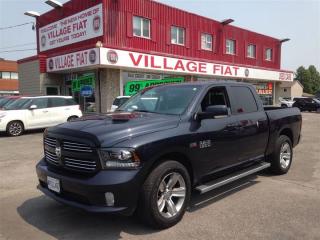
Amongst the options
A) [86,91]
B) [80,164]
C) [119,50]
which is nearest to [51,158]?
[80,164]

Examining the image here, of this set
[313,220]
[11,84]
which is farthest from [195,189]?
[11,84]

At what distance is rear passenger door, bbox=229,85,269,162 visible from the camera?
18.5 ft

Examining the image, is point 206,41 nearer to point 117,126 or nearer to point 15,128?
point 15,128

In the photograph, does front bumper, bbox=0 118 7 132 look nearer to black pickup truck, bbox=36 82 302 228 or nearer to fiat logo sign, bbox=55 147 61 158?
black pickup truck, bbox=36 82 302 228

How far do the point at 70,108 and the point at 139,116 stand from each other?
1170 centimetres

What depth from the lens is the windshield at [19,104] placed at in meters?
14.1

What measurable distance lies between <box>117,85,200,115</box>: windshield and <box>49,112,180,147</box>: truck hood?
32cm

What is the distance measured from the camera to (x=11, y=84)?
200 ft

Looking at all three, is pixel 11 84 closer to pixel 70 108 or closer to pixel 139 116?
pixel 70 108

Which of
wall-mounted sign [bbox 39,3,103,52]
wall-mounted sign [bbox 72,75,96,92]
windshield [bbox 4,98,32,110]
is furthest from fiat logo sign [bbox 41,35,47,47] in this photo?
windshield [bbox 4,98,32,110]

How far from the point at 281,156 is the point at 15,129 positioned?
11.0 metres

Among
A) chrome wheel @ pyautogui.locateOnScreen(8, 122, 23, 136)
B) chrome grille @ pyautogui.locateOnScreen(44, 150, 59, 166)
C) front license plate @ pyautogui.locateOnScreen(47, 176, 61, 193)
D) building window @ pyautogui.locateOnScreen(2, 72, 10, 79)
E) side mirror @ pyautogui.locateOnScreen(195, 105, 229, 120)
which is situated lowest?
chrome wheel @ pyautogui.locateOnScreen(8, 122, 23, 136)

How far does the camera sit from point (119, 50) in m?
18.9

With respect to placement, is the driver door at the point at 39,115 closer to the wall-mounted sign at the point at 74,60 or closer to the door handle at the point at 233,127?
the wall-mounted sign at the point at 74,60
